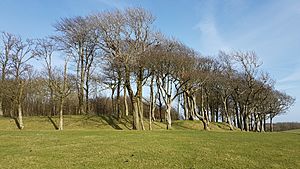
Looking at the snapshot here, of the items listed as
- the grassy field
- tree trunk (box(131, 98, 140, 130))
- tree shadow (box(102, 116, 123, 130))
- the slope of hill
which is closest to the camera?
the grassy field

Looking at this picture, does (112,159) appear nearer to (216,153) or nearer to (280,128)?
(216,153)

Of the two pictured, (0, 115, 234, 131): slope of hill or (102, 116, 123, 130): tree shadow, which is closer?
(0, 115, 234, 131): slope of hill

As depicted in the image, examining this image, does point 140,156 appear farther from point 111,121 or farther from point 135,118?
point 111,121

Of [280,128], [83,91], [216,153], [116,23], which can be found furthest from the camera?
[280,128]

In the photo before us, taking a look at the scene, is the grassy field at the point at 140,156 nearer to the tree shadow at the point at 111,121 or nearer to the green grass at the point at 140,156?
the green grass at the point at 140,156

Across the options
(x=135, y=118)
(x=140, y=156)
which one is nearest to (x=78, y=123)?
(x=135, y=118)

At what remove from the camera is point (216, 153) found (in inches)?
549

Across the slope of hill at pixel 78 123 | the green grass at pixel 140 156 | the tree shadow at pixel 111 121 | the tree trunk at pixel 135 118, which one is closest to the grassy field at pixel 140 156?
the green grass at pixel 140 156

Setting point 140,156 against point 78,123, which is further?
point 78,123

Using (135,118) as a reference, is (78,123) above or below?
below

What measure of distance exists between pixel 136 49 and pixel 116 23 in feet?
12.6

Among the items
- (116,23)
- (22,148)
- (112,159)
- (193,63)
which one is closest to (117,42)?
(116,23)

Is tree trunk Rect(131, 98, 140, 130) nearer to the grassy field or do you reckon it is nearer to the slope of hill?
the slope of hill

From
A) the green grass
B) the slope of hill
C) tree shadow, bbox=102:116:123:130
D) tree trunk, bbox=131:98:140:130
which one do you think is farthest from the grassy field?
tree shadow, bbox=102:116:123:130
